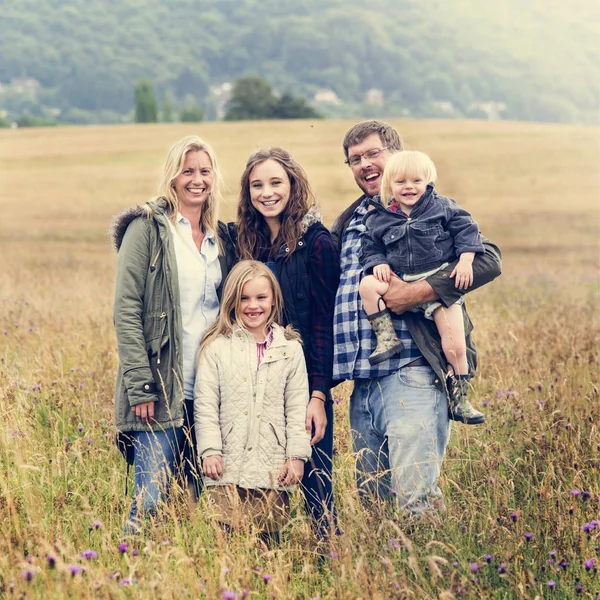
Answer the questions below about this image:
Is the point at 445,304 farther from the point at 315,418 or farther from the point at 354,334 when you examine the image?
the point at 315,418

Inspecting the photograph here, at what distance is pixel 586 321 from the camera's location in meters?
8.31

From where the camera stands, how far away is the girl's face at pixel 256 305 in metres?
3.80

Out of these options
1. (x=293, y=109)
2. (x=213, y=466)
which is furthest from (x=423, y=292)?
(x=293, y=109)

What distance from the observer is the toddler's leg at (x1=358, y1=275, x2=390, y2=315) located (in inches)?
143

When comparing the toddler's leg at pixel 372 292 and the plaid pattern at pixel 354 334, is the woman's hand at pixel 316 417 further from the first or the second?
the toddler's leg at pixel 372 292

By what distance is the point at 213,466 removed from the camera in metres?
3.71

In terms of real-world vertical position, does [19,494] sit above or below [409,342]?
below

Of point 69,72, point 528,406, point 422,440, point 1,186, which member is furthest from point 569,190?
point 69,72

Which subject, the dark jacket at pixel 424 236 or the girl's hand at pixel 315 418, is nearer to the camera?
the dark jacket at pixel 424 236

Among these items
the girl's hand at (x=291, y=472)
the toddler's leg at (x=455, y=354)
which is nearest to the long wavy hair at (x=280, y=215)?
the toddler's leg at (x=455, y=354)

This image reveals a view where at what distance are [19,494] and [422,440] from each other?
6.70ft

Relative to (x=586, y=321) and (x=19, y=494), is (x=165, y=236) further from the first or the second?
(x=586, y=321)

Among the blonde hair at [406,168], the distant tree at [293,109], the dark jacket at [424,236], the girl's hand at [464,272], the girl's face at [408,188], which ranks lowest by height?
the girl's hand at [464,272]

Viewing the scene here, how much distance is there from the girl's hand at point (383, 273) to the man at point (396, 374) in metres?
0.04
